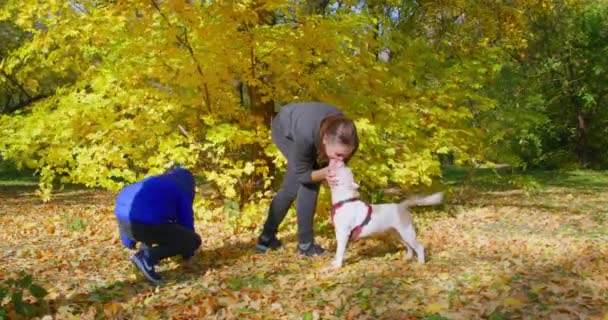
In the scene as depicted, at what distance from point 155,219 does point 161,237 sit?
0.17m

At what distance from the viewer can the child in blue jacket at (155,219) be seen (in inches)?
167

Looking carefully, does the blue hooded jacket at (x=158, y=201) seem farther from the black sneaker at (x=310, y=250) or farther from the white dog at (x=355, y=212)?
the white dog at (x=355, y=212)

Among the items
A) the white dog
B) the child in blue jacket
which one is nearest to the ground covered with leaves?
the child in blue jacket

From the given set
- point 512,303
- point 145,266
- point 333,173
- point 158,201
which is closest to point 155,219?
point 158,201

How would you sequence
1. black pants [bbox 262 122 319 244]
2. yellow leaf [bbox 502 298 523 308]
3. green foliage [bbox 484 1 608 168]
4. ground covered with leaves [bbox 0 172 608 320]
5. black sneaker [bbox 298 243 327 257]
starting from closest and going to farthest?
1. yellow leaf [bbox 502 298 523 308]
2. ground covered with leaves [bbox 0 172 608 320]
3. black pants [bbox 262 122 319 244]
4. black sneaker [bbox 298 243 327 257]
5. green foliage [bbox 484 1 608 168]

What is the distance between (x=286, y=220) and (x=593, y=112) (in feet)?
61.6

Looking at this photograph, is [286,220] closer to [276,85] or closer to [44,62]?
[276,85]

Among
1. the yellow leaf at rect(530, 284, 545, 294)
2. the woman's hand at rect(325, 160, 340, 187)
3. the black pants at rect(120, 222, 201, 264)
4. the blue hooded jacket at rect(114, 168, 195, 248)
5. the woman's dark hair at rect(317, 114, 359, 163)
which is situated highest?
the woman's dark hair at rect(317, 114, 359, 163)

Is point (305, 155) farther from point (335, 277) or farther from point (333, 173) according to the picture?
point (335, 277)

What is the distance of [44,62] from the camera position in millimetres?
7008

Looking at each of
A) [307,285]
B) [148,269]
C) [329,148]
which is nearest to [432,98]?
[329,148]

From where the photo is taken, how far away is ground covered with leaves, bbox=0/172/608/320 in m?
3.59

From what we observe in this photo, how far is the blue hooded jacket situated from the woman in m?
0.83

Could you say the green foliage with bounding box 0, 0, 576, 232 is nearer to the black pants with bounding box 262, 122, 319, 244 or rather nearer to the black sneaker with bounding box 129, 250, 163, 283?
the black pants with bounding box 262, 122, 319, 244
